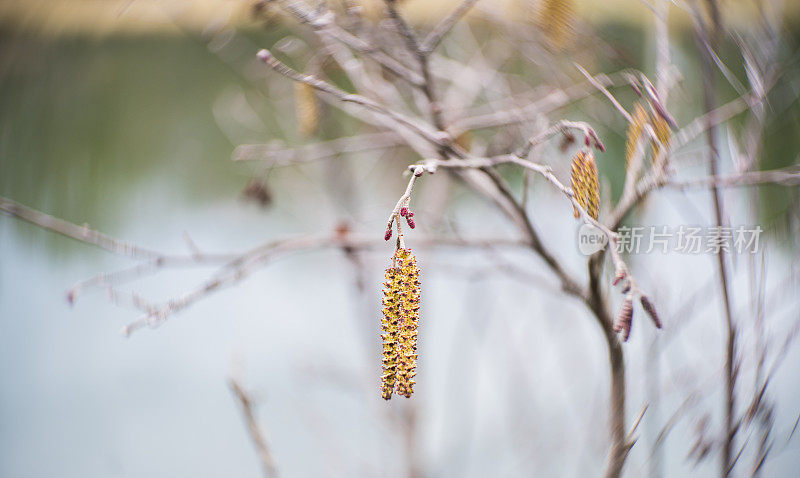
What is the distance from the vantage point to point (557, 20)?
373mm

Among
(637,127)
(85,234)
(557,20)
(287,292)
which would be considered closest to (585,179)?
(637,127)

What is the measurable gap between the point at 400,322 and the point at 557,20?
230 mm

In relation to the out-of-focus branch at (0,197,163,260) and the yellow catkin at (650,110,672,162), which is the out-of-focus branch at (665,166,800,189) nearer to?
the yellow catkin at (650,110,672,162)

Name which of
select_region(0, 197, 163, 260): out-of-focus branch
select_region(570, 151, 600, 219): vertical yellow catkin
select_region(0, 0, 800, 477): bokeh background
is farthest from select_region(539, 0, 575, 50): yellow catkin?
select_region(0, 197, 163, 260): out-of-focus branch

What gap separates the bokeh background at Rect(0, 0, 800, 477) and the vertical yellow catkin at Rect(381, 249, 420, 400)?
18 centimetres

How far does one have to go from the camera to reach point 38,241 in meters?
0.70

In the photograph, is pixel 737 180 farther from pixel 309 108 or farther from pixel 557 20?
pixel 309 108

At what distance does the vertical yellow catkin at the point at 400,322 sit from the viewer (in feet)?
0.79

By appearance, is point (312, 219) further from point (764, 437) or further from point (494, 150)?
point (764, 437)

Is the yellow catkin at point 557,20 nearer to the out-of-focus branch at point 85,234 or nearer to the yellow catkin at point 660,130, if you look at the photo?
the yellow catkin at point 660,130

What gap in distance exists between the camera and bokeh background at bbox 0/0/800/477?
513 millimetres

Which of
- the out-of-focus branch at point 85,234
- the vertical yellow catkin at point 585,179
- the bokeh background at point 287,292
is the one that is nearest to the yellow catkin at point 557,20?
the bokeh background at point 287,292

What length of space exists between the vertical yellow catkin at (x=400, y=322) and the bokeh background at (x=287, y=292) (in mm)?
183

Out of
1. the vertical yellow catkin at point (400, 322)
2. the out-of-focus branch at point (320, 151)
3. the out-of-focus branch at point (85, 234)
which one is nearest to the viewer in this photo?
the vertical yellow catkin at point (400, 322)
